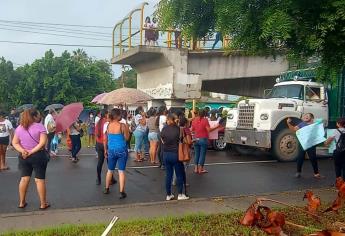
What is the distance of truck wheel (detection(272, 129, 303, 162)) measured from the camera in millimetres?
14219

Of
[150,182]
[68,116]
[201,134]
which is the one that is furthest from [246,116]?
[68,116]

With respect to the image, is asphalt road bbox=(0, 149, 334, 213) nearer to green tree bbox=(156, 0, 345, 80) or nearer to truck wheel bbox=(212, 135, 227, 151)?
truck wheel bbox=(212, 135, 227, 151)

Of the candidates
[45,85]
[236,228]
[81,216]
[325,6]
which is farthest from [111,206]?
[45,85]

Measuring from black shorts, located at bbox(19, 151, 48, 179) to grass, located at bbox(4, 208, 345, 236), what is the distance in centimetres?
150

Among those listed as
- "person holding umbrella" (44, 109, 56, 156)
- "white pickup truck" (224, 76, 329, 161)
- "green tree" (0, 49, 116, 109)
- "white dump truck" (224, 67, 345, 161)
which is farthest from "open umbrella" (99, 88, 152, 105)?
"green tree" (0, 49, 116, 109)

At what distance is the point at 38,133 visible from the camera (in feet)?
24.7

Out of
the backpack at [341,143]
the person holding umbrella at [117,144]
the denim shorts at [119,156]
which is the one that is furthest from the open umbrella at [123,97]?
the backpack at [341,143]

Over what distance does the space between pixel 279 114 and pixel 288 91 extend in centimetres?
118

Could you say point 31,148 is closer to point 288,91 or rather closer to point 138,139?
point 138,139

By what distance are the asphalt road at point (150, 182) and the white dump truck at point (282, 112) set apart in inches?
25.7

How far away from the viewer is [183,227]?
249 inches

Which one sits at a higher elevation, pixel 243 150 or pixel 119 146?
pixel 119 146

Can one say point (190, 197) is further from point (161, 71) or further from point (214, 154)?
point (161, 71)

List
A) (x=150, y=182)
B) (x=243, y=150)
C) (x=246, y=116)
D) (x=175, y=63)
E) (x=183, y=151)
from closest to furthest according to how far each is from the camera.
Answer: (x=183, y=151) → (x=150, y=182) → (x=246, y=116) → (x=175, y=63) → (x=243, y=150)
